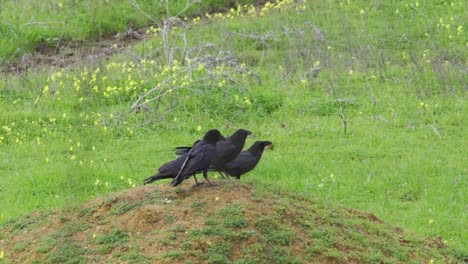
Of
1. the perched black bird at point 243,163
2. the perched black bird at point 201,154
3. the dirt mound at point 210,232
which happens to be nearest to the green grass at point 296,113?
the perched black bird at point 243,163

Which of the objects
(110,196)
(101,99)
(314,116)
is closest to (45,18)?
(101,99)

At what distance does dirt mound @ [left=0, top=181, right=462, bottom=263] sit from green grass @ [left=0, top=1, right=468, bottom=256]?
1.28 m

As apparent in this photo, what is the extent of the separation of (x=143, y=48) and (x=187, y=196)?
322 inches

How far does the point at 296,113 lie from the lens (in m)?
11.5

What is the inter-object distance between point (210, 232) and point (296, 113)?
5969 millimetres

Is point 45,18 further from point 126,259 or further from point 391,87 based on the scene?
point 126,259

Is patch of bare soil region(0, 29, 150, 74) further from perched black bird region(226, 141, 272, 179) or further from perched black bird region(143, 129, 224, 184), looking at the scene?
perched black bird region(143, 129, 224, 184)

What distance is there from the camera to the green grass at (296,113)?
9.11m

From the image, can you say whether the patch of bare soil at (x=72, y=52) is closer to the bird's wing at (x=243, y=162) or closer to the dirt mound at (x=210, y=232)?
the bird's wing at (x=243, y=162)

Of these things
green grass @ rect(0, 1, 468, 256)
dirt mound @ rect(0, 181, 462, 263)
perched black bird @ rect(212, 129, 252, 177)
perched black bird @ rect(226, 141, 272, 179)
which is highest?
perched black bird @ rect(212, 129, 252, 177)

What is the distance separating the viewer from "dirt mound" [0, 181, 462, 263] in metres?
5.63

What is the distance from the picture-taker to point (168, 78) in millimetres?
11484

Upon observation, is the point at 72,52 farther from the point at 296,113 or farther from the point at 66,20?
the point at 296,113

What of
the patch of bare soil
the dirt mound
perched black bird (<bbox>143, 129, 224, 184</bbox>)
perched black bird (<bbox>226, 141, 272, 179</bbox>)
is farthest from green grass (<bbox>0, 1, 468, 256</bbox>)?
perched black bird (<bbox>143, 129, 224, 184</bbox>)
